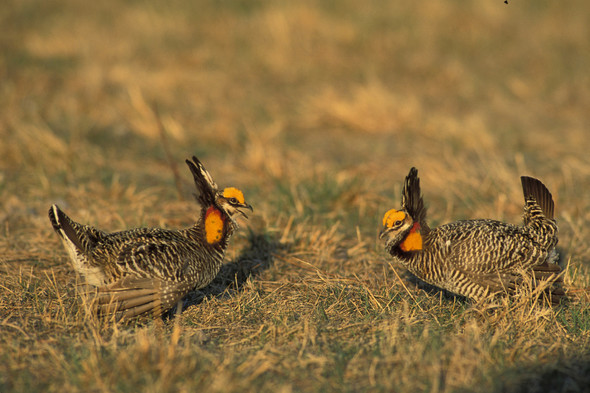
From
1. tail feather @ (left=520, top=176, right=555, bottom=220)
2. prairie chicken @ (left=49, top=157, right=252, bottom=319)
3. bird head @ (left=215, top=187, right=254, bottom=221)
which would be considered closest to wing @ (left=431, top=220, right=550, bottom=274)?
tail feather @ (left=520, top=176, right=555, bottom=220)

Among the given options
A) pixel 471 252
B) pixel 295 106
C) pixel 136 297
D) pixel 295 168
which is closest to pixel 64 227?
pixel 136 297

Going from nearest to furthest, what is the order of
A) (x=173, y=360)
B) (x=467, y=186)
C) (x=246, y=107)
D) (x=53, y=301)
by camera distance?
1. (x=173, y=360)
2. (x=53, y=301)
3. (x=467, y=186)
4. (x=246, y=107)

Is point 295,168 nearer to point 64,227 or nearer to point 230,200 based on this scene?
point 230,200

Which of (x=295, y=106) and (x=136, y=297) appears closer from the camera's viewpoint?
(x=136, y=297)

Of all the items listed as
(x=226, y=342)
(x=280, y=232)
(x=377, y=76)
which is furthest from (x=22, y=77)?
(x=226, y=342)

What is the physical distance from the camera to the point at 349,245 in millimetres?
5297

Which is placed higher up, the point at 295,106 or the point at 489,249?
the point at 295,106

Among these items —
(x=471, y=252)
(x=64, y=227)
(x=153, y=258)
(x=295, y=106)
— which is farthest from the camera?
(x=295, y=106)

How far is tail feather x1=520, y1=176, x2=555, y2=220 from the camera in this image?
438cm

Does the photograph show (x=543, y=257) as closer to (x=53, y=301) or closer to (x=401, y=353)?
(x=401, y=353)

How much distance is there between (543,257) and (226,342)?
201 centimetres

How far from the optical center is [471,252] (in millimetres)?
3979

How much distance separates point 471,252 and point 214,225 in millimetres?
1587

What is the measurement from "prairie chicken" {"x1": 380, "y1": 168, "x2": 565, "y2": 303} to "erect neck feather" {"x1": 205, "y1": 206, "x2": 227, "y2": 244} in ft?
3.38
